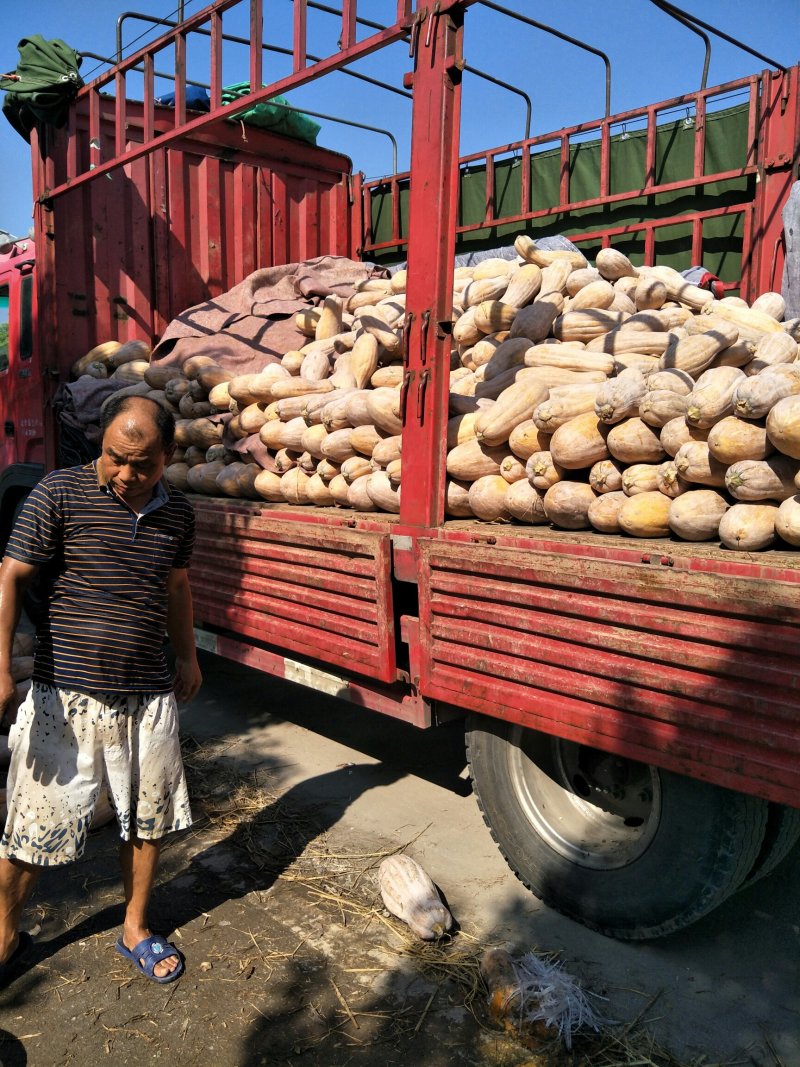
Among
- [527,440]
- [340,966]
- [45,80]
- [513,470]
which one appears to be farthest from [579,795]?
[45,80]

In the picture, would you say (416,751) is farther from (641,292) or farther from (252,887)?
(641,292)

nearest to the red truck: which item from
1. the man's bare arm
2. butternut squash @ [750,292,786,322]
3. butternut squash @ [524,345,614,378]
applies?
butternut squash @ [524,345,614,378]

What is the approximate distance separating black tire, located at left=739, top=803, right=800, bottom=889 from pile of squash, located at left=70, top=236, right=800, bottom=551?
92cm

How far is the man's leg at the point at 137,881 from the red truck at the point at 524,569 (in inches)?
46.9

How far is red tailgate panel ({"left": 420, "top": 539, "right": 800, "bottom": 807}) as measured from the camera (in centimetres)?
248

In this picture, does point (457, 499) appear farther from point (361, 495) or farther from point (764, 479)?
point (764, 479)

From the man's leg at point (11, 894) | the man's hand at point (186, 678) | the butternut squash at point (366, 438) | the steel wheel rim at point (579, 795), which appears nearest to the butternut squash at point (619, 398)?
the butternut squash at point (366, 438)

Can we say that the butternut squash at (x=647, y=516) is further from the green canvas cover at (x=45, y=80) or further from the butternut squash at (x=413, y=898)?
the green canvas cover at (x=45, y=80)

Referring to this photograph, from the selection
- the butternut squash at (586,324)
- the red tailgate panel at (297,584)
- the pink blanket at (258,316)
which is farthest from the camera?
the pink blanket at (258,316)

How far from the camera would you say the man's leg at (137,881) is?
315cm

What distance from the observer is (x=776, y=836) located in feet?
9.73

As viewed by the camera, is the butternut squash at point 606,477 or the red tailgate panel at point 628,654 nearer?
the red tailgate panel at point 628,654

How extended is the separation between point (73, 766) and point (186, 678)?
1.89 ft

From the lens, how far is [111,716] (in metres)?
2.97
